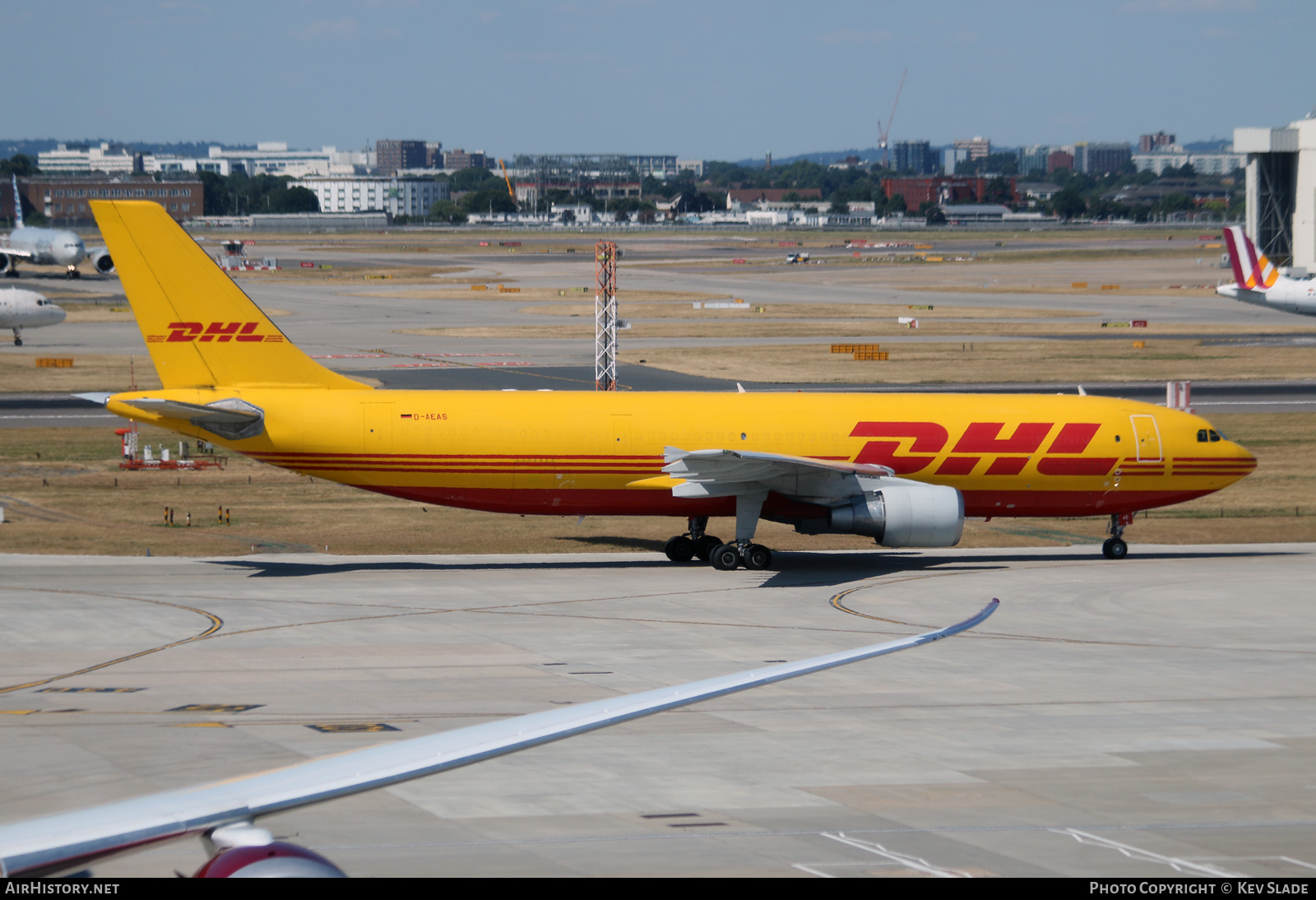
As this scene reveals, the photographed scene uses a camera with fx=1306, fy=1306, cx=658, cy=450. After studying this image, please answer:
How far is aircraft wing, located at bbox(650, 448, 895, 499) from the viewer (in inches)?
1329

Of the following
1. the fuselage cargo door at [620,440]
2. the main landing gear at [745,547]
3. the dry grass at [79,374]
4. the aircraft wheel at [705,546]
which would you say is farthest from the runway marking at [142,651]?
the dry grass at [79,374]

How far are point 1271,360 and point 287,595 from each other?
73.1 m

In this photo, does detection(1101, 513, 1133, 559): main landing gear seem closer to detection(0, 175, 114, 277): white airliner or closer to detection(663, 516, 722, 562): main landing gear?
detection(663, 516, 722, 562): main landing gear

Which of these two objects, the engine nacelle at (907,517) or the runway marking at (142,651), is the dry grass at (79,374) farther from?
the engine nacelle at (907,517)

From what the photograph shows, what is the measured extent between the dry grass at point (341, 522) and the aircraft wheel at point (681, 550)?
7.10ft

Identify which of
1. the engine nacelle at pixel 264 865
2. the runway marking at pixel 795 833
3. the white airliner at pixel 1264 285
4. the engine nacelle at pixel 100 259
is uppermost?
the engine nacelle at pixel 100 259

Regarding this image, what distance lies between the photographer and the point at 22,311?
93438mm

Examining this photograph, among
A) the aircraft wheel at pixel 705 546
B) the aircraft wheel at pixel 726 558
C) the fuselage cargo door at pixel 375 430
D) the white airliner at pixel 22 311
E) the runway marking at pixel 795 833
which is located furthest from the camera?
the white airliner at pixel 22 311

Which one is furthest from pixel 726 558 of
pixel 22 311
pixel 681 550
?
pixel 22 311

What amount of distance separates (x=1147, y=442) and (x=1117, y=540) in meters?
3.01

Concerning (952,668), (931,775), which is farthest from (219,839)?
(952,668)

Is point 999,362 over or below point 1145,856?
over

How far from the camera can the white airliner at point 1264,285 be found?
10369 cm

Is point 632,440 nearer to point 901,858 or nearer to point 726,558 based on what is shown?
point 726,558
